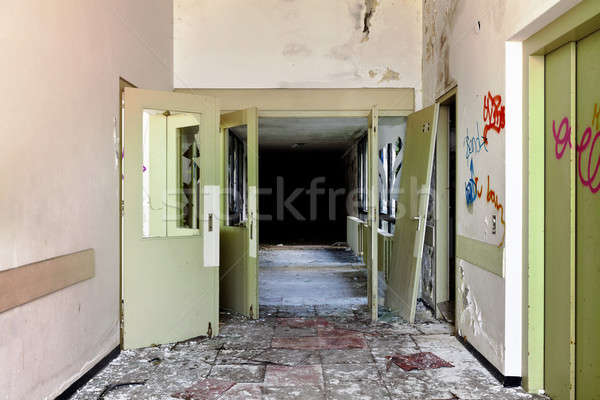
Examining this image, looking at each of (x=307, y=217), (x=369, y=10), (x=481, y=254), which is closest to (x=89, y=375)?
(x=481, y=254)

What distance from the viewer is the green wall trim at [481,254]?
3.37 metres

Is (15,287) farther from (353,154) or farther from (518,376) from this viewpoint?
(353,154)

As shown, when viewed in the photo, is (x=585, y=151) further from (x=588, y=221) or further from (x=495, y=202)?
(x=495, y=202)

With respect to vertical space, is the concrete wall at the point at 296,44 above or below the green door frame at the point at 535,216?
above

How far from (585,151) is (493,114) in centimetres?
88

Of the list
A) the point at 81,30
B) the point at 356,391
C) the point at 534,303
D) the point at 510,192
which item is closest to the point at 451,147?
the point at 510,192

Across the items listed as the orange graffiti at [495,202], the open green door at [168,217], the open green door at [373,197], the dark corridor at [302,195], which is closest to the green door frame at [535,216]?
the orange graffiti at [495,202]

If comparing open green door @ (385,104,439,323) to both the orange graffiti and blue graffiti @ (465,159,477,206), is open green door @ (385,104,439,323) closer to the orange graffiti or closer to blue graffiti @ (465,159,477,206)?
blue graffiti @ (465,159,477,206)

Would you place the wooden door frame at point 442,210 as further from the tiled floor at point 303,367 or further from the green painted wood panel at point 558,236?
the green painted wood panel at point 558,236

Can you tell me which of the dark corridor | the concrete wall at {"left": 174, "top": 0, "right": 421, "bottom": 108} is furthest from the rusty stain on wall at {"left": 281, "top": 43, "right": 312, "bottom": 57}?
the dark corridor

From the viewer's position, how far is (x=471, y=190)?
3945 mm

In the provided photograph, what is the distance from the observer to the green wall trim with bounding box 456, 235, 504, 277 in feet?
11.0

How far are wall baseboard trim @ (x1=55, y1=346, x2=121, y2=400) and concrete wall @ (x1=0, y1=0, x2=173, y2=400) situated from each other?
0.13 ft

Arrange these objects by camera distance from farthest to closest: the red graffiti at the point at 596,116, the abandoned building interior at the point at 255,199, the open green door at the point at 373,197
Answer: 1. the open green door at the point at 373,197
2. the abandoned building interior at the point at 255,199
3. the red graffiti at the point at 596,116
